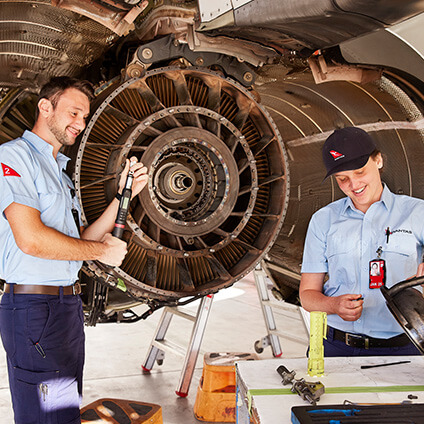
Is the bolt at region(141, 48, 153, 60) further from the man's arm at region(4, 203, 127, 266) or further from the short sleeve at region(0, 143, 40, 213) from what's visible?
the man's arm at region(4, 203, 127, 266)

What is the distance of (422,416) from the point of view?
4.01 ft

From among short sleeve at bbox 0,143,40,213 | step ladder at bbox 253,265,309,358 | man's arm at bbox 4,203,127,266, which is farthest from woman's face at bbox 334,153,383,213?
step ladder at bbox 253,265,309,358

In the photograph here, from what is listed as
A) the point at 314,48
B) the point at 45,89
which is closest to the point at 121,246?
the point at 45,89

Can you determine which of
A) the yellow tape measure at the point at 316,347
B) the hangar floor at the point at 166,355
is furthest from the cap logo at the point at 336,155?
the hangar floor at the point at 166,355

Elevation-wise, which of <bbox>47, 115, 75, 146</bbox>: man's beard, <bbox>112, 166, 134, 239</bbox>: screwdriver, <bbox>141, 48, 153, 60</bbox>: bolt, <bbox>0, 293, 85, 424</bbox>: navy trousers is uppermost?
<bbox>141, 48, 153, 60</bbox>: bolt

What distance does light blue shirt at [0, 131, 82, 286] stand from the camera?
7.00ft

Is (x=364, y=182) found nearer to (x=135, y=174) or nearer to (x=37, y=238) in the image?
(x=135, y=174)

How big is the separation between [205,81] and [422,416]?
2259 mm

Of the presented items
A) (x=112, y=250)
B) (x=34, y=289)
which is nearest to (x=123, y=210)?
(x=112, y=250)

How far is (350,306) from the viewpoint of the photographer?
76.2 inches

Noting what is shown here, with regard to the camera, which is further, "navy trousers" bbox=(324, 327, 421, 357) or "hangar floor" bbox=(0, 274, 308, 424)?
"hangar floor" bbox=(0, 274, 308, 424)

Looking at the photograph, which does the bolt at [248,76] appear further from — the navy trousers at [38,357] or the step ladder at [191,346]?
the navy trousers at [38,357]

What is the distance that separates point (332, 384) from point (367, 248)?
67 centimetres

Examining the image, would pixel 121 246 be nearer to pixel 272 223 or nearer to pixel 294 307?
pixel 272 223
